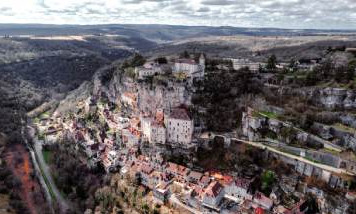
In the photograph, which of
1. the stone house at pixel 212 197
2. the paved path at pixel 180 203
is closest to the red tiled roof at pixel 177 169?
the paved path at pixel 180 203

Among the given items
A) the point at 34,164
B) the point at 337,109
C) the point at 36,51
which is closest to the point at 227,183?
the point at 337,109

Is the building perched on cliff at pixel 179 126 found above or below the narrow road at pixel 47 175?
above

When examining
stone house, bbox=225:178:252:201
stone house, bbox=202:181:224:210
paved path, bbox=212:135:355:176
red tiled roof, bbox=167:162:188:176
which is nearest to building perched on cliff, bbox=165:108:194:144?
red tiled roof, bbox=167:162:188:176

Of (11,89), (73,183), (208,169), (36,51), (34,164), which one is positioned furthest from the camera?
(36,51)

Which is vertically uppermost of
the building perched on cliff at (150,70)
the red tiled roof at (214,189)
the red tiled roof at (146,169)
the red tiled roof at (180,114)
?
the building perched on cliff at (150,70)

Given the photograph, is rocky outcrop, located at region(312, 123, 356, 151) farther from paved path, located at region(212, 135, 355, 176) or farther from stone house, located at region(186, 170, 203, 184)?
stone house, located at region(186, 170, 203, 184)

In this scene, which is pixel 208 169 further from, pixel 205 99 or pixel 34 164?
pixel 34 164

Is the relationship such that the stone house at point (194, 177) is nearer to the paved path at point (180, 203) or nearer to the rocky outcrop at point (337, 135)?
the paved path at point (180, 203)
